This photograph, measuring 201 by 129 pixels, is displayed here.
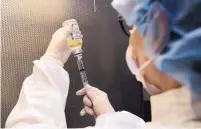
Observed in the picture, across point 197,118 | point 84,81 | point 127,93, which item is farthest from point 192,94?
point 127,93

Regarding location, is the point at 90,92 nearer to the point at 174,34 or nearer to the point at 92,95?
the point at 92,95

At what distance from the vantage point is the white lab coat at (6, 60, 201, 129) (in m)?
0.63

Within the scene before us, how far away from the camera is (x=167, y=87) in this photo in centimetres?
63

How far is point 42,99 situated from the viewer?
0.90 meters

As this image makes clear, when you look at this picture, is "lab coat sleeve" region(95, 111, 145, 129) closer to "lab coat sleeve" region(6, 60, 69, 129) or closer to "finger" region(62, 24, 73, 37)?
"lab coat sleeve" region(6, 60, 69, 129)

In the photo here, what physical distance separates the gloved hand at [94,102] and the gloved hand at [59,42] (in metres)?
0.11

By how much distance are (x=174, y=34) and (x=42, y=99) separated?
1.52 ft

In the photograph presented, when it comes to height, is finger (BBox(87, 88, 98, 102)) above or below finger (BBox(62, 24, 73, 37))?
below

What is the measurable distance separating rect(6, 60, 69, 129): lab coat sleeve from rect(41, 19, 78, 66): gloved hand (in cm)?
2

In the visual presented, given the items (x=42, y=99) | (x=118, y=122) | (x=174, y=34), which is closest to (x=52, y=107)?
(x=42, y=99)

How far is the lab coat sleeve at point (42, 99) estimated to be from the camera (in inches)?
33.4

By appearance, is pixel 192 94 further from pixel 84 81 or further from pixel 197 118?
pixel 84 81

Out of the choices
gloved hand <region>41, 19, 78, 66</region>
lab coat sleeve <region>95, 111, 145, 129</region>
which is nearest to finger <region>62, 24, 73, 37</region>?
gloved hand <region>41, 19, 78, 66</region>

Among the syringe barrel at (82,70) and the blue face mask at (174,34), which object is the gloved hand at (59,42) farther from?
the blue face mask at (174,34)
